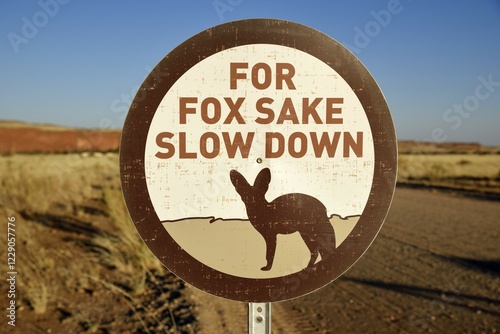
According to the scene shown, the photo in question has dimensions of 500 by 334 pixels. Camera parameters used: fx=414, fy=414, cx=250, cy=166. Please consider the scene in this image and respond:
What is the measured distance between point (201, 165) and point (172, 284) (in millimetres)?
4238

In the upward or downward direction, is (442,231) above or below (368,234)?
below

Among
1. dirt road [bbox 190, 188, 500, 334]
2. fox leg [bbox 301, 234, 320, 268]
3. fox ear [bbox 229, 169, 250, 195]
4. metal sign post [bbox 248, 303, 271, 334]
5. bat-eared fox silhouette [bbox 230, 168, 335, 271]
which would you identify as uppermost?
fox ear [bbox 229, 169, 250, 195]

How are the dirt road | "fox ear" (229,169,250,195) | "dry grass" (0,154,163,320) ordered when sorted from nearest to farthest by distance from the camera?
1. "fox ear" (229,169,250,195)
2. the dirt road
3. "dry grass" (0,154,163,320)

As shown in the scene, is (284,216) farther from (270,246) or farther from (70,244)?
(70,244)

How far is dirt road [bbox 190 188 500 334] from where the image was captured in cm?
407

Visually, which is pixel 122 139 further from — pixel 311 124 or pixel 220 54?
pixel 311 124

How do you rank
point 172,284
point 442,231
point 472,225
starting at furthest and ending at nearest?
point 472,225
point 442,231
point 172,284

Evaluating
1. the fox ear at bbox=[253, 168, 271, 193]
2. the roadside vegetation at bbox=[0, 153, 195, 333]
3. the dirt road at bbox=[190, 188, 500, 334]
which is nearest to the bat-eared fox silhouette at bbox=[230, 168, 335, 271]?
the fox ear at bbox=[253, 168, 271, 193]

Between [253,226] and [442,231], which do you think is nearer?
[253,226]

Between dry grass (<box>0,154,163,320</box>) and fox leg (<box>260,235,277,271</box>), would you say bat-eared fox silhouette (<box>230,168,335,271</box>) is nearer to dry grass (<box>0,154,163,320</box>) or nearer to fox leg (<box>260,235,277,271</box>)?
fox leg (<box>260,235,277,271</box>)

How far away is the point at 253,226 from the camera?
47.5 inches

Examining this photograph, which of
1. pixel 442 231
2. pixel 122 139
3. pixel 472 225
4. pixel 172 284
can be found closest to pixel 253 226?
pixel 122 139

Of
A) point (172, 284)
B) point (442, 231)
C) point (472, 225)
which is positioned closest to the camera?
point (172, 284)

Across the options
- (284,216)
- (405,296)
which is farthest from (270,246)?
(405,296)
